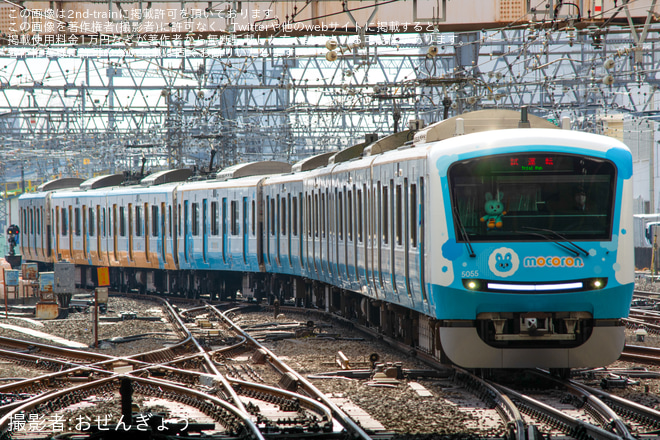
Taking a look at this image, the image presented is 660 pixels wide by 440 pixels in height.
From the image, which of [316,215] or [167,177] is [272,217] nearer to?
[316,215]

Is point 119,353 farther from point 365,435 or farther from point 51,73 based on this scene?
point 51,73

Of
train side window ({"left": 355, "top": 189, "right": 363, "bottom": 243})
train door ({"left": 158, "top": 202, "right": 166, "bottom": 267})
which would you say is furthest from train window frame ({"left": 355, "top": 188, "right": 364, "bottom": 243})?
train door ({"left": 158, "top": 202, "right": 166, "bottom": 267})

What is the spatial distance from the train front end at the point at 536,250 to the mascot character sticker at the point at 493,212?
1 cm

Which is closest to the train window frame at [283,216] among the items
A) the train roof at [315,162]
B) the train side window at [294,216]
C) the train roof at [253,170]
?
the train side window at [294,216]

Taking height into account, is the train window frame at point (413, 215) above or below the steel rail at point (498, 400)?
above

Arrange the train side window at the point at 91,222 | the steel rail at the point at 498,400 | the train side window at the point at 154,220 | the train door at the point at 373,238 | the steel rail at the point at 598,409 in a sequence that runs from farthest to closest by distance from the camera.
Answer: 1. the train side window at the point at 91,222
2. the train side window at the point at 154,220
3. the train door at the point at 373,238
4. the steel rail at the point at 498,400
5. the steel rail at the point at 598,409

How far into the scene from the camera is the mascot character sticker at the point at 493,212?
34.9 ft

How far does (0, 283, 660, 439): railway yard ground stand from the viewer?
8.92m

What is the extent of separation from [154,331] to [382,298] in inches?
221

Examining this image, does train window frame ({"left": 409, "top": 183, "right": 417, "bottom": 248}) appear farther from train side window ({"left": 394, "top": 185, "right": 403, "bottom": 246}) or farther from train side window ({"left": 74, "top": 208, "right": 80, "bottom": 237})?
train side window ({"left": 74, "top": 208, "right": 80, "bottom": 237})

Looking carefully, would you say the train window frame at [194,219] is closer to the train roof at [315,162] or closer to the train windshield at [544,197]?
the train roof at [315,162]

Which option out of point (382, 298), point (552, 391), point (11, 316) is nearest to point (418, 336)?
point (382, 298)

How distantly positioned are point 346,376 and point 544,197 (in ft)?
10.0

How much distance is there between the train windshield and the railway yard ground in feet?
5.23
